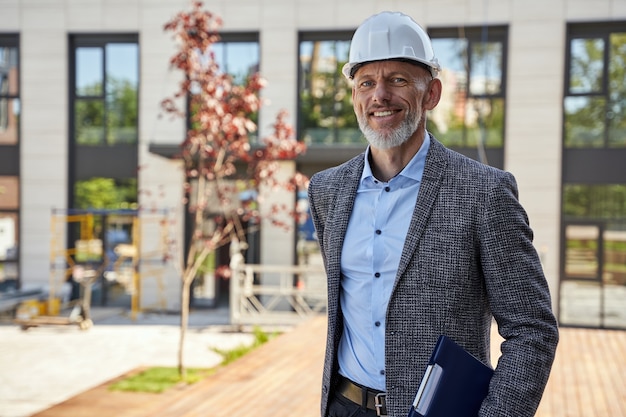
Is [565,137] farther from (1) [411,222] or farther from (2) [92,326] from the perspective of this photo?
(1) [411,222]

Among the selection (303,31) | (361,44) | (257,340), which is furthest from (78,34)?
(361,44)

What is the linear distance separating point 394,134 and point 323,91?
1197cm

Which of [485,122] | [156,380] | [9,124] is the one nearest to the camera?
[156,380]

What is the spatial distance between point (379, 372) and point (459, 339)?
0.25 metres

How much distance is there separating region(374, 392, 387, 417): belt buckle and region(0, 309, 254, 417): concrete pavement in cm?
623

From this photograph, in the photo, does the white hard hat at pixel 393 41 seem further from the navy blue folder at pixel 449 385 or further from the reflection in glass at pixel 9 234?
the reflection in glass at pixel 9 234

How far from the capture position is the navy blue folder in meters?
1.48

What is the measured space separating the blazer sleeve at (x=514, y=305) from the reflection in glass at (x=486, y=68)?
11965 mm

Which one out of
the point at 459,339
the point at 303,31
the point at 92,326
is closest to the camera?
the point at 459,339

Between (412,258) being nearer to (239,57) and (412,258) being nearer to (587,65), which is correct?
(587,65)

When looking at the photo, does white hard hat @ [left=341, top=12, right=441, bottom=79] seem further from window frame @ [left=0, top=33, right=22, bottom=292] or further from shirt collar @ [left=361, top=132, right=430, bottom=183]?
window frame @ [left=0, top=33, right=22, bottom=292]

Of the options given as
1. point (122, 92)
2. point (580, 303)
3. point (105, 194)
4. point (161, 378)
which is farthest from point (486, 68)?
point (161, 378)

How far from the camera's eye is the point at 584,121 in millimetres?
12516

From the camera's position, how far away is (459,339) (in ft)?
5.30
